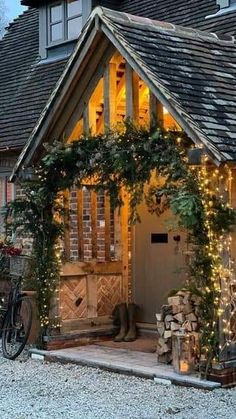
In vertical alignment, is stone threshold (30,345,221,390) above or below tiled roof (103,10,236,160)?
below

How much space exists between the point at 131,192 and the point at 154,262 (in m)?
2.40

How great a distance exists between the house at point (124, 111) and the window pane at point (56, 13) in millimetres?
548

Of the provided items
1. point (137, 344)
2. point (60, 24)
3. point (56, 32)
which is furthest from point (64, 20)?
point (137, 344)

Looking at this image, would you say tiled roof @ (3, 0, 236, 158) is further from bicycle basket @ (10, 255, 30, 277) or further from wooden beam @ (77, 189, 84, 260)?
bicycle basket @ (10, 255, 30, 277)

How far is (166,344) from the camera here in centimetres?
851

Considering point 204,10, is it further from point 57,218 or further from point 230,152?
point 230,152

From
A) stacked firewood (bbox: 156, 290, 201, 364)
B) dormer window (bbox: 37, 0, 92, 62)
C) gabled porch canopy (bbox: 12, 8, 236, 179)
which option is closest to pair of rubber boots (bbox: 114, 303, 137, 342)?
stacked firewood (bbox: 156, 290, 201, 364)

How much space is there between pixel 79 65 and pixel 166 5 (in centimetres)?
518

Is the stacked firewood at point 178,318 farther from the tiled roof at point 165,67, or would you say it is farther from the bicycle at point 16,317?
the bicycle at point 16,317

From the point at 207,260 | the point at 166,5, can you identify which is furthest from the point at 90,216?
the point at 166,5

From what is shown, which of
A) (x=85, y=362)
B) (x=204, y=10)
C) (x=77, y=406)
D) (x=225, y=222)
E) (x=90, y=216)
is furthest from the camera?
(x=204, y=10)

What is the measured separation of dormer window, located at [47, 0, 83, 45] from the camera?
14.4 metres

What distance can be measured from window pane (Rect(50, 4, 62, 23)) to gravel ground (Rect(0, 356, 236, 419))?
8477 mm

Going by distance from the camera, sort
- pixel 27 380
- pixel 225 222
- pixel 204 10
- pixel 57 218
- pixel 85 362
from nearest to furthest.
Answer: pixel 225 222 < pixel 27 380 < pixel 85 362 < pixel 57 218 < pixel 204 10
